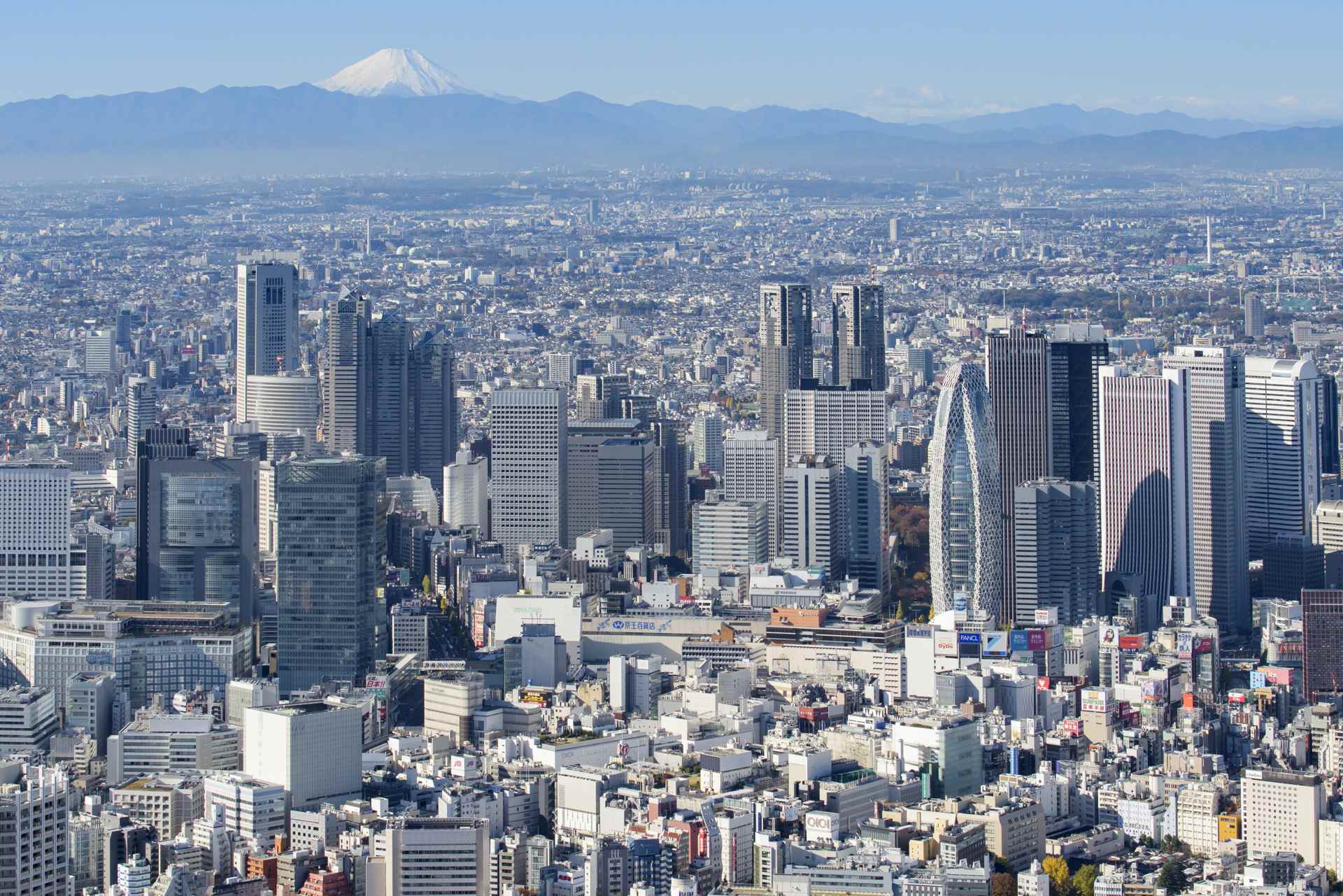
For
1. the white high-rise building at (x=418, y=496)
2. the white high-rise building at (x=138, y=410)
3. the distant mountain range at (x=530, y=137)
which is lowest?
the white high-rise building at (x=418, y=496)

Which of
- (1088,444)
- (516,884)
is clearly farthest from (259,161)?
(516,884)

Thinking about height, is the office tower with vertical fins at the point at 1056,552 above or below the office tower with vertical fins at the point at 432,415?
below

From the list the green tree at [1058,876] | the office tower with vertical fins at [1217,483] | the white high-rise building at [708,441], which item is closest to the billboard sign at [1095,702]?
the green tree at [1058,876]

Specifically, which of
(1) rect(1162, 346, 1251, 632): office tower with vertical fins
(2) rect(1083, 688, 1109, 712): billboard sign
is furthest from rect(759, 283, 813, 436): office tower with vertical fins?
(2) rect(1083, 688, 1109, 712): billboard sign

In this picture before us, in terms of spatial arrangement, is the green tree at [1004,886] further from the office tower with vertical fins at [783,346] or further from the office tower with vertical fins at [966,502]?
the office tower with vertical fins at [783,346]

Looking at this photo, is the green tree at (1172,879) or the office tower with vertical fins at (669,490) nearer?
the green tree at (1172,879)

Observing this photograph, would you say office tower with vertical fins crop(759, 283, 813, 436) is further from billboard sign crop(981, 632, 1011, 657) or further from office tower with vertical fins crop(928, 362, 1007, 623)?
billboard sign crop(981, 632, 1011, 657)

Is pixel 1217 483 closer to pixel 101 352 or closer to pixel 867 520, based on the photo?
pixel 867 520
